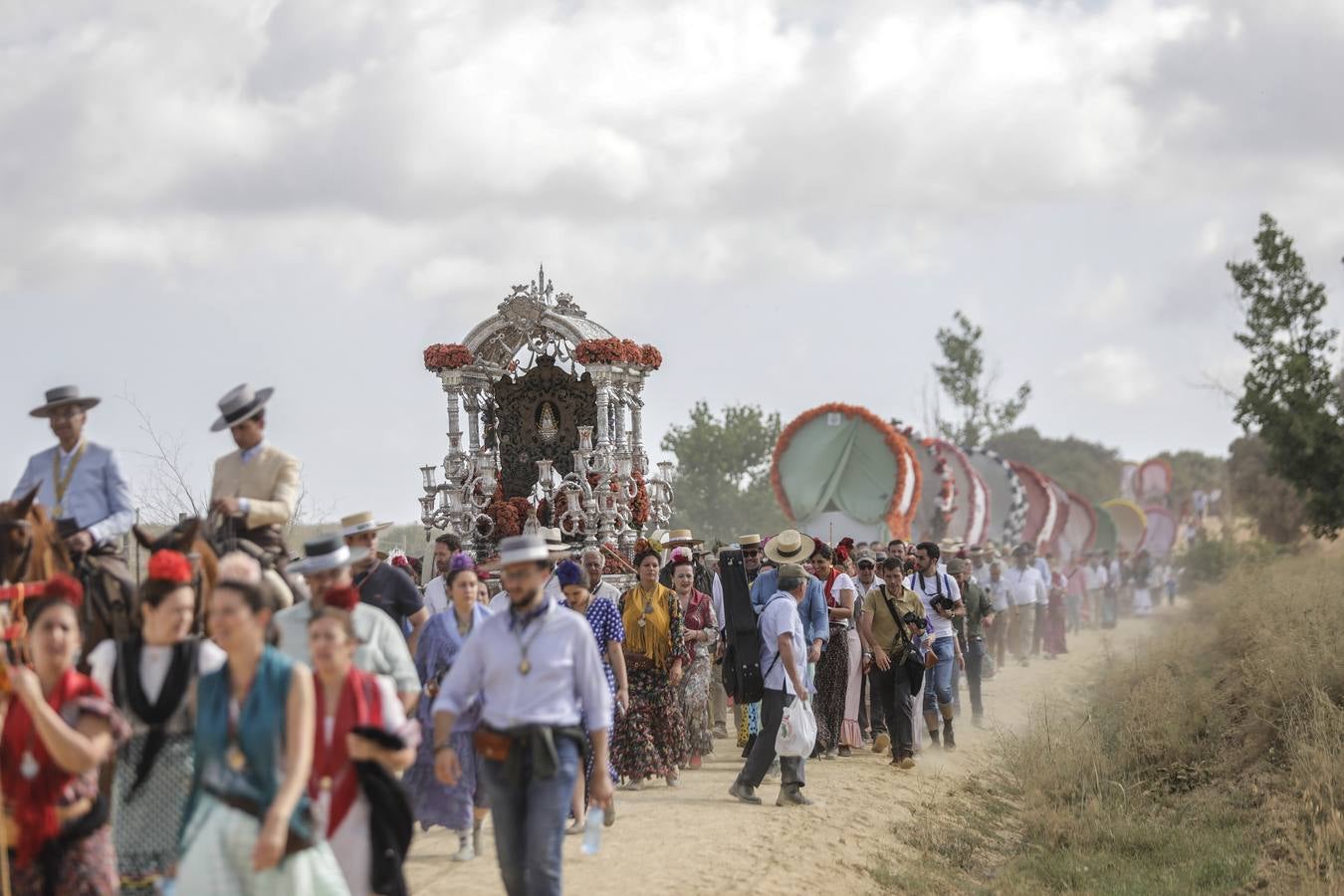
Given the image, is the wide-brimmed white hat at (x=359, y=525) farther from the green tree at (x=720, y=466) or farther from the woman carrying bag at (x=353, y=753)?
the green tree at (x=720, y=466)

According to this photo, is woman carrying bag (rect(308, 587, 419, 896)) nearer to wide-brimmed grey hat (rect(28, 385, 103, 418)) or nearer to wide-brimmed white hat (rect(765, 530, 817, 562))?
wide-brimmed grey hat (rect(28, 385, 103, 418))

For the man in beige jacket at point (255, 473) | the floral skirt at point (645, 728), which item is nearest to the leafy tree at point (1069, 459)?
the floral skirt at point (645, 728)

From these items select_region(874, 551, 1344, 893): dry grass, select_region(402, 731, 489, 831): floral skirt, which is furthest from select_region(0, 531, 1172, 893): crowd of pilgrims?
select_region(874, 551, 1344, 893): dry grass

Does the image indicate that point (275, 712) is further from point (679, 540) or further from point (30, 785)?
point (679, 540)

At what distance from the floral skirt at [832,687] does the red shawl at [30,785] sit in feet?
32.9

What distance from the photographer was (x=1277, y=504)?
49.8m

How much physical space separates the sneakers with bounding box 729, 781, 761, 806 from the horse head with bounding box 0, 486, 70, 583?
6.02 m

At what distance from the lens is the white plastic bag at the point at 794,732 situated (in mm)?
12016

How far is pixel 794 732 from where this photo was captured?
12.0 meters

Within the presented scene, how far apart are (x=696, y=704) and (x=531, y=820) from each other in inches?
287

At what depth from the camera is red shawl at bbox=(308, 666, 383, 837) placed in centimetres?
602

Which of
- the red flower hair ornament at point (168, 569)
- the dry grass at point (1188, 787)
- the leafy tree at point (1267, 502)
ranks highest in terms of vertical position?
the leafy tree at point (1267, 502)

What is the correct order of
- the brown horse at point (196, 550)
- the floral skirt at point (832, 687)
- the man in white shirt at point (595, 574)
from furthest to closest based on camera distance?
1. the floral skirt at point (832, 687)
2. the man in white shirt at point (595, 574)
3. the brown horse at point (196, 550)

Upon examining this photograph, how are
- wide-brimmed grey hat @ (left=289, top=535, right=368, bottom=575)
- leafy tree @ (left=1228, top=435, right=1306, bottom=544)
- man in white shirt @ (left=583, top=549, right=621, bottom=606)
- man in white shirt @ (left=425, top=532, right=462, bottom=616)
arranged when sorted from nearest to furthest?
wide-brimmed grey hat @ (left=289, top=535, right=368, bottom=575), man in white shirt @ (left=425, top=532, right=462, bottom=616), man in white shirt @ (left=583, top=549, right=621, bottom=606), leafy tree @ (left=1228, top=435, right=1306, bottom=544)
